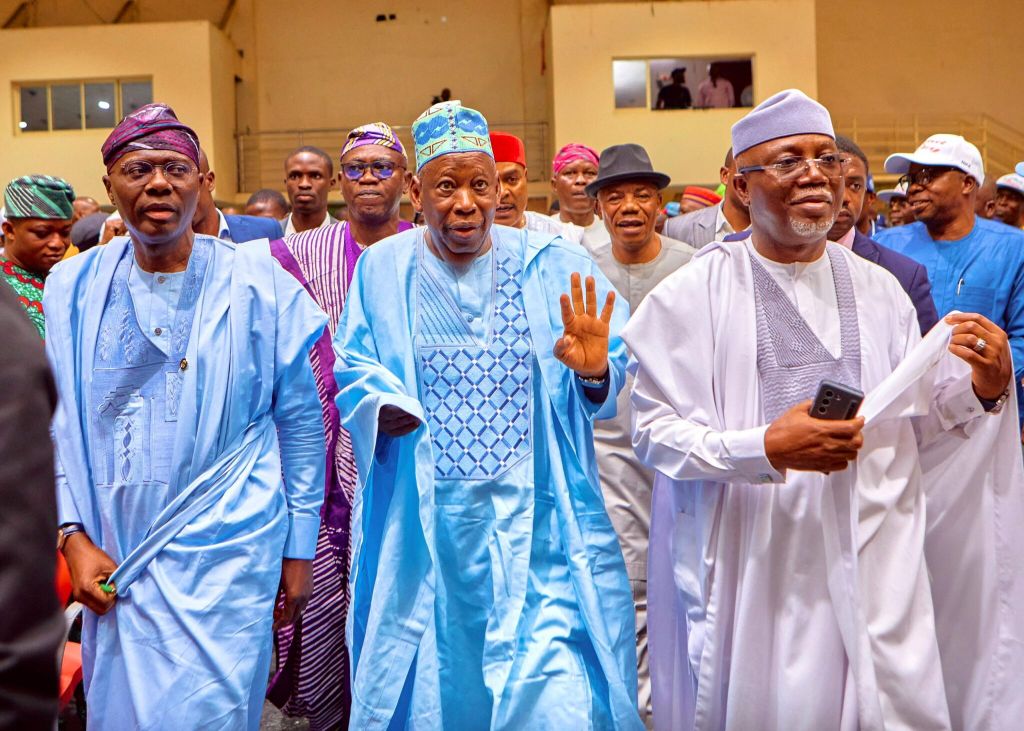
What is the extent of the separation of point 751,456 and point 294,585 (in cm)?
139

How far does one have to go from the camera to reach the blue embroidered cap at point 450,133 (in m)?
4.15

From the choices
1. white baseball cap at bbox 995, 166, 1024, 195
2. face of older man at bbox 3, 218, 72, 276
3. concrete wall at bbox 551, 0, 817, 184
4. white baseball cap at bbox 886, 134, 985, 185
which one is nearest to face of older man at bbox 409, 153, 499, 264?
face of older man at bbox 3, 218, 72, 276

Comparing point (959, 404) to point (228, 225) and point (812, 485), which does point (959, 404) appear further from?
point (228, 225)

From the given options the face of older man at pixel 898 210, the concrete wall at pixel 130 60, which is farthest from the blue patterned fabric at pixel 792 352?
the concrete wall at pixel 130 60

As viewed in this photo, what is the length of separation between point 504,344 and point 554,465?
1.37ft

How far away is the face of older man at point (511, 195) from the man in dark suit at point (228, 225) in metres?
1.10

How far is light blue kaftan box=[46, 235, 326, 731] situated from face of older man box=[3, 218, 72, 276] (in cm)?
212

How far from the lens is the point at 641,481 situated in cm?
551

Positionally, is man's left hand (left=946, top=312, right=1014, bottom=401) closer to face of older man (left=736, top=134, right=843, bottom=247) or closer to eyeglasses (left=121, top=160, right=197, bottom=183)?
face of older man (left=736, top=134, right=843, bottom=247)

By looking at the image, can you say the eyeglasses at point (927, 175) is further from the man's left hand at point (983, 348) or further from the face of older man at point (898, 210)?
the man's left hand at point (983, 348)

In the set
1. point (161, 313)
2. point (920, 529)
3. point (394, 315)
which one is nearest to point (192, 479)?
point (161, 313)

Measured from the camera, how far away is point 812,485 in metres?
3.59

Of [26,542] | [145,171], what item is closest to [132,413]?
[145,171]

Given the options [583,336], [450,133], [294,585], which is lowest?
[294,585]
